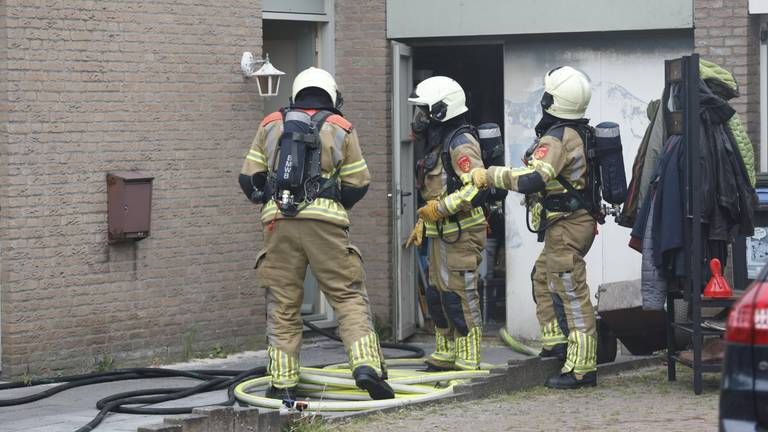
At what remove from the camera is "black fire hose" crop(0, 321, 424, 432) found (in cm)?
864

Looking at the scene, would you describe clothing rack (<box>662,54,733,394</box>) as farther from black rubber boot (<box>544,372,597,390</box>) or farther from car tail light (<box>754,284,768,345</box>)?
car tail light (<box>754,284,768,345</box>)

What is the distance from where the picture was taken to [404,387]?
8.89m

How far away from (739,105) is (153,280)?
4.95 metres

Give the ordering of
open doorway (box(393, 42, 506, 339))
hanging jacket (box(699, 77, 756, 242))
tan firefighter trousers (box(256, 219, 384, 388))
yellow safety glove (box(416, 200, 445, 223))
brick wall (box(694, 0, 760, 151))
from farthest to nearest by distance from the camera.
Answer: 1. open doorway (box(393, 42, 506, 339))
2. brick wall (box(694, 0, 760, 151))
3. yellow safety glove (box(416, 200, 445, 223))
4. hanging jacket (box(699, 77, 756, 242))
5. tan firefighter trousers (box(256, 219, 384, 388))

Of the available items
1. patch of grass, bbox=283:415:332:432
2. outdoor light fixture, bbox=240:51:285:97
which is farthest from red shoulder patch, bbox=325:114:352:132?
outdoor light fixture, bbox=240:51:285:97

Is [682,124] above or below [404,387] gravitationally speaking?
above

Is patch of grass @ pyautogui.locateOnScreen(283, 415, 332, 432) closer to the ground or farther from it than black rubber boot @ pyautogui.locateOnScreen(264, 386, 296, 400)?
closer to the ground

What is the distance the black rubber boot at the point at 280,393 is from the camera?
8.78m

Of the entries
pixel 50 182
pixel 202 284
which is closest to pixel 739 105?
pixel 202 284

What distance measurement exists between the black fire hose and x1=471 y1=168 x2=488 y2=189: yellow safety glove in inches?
79.2

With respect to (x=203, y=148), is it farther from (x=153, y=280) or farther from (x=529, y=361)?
(x=529, y=361)

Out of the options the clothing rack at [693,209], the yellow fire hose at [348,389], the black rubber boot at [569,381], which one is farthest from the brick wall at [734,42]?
the yellow fire hose at [348,389]

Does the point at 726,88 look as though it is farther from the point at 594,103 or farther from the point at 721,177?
the point at 594,103

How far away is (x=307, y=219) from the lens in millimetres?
8656
